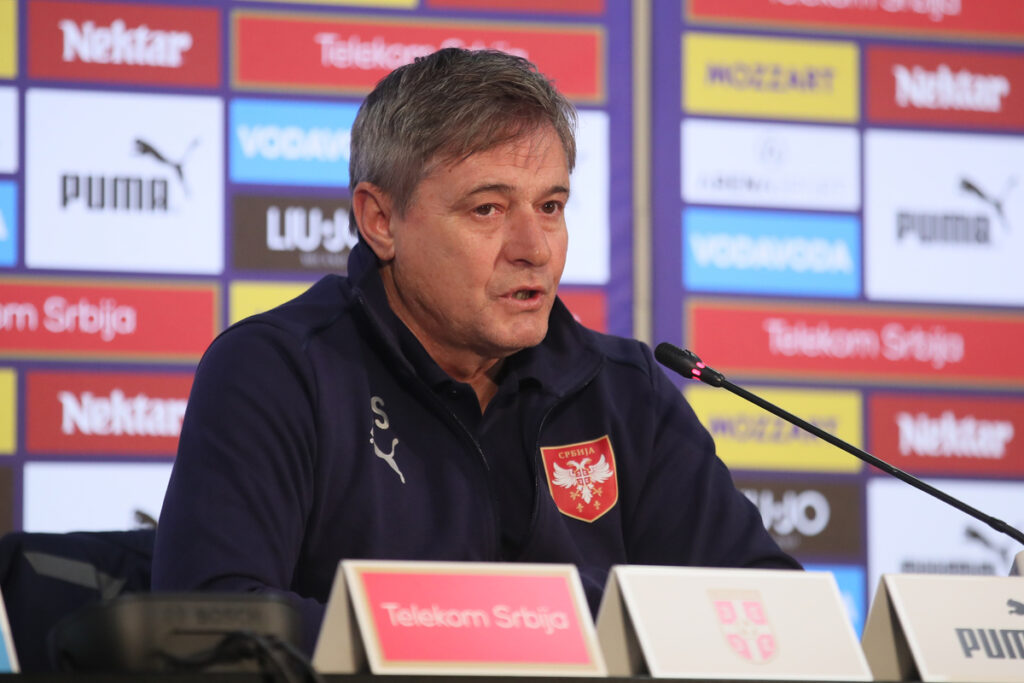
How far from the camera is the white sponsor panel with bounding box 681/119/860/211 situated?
3262 mm

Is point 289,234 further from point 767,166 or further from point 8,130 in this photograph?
point 767,166

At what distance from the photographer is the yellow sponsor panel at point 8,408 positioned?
2900 mm

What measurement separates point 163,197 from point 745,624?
225cm

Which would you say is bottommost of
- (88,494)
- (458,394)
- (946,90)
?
(88,494)

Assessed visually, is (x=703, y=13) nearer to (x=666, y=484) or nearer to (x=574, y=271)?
(x=574, y=271)

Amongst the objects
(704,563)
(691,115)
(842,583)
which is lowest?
(842,583)

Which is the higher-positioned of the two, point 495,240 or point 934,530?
point 495,240

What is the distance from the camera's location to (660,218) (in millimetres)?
3229

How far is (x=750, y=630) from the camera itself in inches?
42.5

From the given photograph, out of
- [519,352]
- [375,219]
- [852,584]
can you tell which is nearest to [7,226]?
[375,219]

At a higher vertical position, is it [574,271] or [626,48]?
[626,48]

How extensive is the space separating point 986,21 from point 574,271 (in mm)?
1306

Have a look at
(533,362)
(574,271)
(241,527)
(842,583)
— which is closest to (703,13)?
(574,271)

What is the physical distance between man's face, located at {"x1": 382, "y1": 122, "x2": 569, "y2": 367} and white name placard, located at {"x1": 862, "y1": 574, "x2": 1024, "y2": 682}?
0.68m
